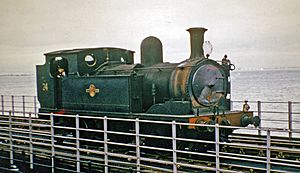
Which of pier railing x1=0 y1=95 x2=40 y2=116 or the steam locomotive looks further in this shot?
pier railing x1=0 y1=95 x2=40 y2=116

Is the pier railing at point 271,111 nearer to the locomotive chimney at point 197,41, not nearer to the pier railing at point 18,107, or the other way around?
the pier railing at point 18,107

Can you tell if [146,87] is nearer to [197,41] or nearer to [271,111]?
[197,41]

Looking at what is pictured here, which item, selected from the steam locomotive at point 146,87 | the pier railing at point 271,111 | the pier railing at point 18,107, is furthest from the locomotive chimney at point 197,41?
the pier railing at point 18,107

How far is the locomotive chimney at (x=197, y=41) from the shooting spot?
6.42 m

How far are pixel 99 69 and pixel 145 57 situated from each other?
1.14 meters

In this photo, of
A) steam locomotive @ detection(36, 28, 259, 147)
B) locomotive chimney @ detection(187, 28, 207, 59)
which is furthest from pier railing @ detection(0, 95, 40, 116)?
locomotive chimney @ detection(187, 28, 207, 59)

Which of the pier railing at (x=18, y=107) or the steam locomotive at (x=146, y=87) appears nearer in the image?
the steam locomotive at (x=146, y=87)

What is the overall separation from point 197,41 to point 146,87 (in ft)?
3.86

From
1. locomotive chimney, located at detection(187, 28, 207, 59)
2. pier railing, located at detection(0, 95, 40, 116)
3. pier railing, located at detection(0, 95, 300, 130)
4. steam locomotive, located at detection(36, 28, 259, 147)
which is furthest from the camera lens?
pier railing, located at detection(0, 95, 40, 116)

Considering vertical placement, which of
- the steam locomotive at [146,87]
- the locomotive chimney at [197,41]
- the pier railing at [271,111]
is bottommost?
the pier railing at [271,111]

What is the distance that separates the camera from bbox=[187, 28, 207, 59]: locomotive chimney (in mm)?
6422

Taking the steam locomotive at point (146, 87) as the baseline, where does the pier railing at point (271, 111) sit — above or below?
below

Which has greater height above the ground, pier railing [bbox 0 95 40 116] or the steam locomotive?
the steam locomotive

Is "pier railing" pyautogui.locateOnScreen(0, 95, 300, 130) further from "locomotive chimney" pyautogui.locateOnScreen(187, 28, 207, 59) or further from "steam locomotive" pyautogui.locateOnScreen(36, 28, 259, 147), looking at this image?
"locomotive chimney" pyautogui.locateOnScreen(187, 28, 207, 59)
